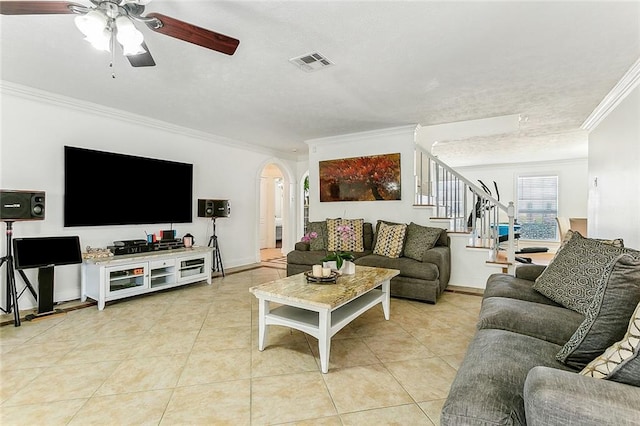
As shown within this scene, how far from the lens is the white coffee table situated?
2.14 metres

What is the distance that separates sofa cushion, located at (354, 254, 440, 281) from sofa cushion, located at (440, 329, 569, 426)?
2.08 m

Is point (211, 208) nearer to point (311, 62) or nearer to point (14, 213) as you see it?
point (14, 213)

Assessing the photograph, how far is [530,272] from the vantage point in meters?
2.71

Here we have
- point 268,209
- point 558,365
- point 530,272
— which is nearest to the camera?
point 558,365

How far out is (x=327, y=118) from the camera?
439 centimetres

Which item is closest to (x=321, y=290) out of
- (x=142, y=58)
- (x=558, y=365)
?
(x=558, y=365)

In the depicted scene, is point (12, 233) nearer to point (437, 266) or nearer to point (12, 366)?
point (12, 366)

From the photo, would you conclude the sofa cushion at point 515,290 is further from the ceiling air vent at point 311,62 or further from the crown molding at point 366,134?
the crown molding at point 366,134

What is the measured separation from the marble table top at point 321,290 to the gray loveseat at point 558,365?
2.99 ft

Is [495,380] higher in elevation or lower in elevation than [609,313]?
lower

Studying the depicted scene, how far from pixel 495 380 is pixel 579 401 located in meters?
0.30

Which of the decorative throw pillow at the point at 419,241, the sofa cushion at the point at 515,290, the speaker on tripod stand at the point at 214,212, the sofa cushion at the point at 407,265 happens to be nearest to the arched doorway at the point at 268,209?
the speaker on tripod stand at the point at 214,212

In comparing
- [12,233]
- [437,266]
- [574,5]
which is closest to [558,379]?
[574,5]

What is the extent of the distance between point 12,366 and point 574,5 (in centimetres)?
455
